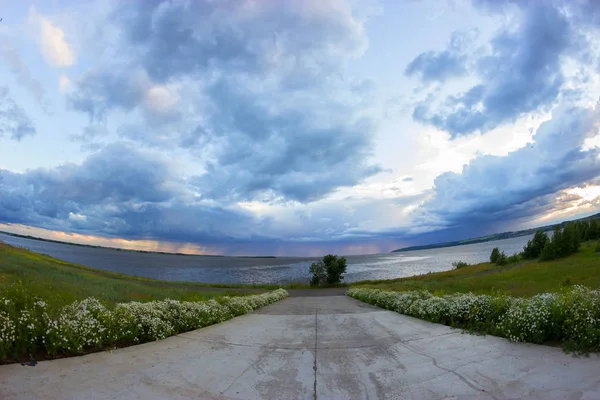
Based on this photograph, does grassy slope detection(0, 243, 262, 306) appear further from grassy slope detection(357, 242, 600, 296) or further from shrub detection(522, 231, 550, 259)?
shrub detection(522, 231, 550, 259)

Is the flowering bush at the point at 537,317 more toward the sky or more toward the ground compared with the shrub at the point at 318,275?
more toward the sky

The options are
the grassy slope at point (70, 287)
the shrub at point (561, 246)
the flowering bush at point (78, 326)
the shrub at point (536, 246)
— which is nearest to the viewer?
the flowering bush at point (78, 326)

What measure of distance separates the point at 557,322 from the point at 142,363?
668cm

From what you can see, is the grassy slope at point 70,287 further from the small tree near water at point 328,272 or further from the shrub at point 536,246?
the shrub at point 536,246

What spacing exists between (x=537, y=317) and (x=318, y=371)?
382cm

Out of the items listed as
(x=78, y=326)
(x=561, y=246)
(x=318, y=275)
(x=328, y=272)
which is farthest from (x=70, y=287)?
(x=561, y=246)

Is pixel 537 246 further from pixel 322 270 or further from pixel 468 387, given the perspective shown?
pixel 468 387

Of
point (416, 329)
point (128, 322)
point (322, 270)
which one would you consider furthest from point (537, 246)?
point (128, 322)

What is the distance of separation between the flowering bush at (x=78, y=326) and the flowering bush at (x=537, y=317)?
6197 millimetres

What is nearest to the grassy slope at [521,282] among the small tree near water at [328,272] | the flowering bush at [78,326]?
the small tree near water at [328,272]

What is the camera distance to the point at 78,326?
534 centimetres

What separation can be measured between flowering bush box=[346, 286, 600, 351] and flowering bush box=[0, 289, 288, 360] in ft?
20.3

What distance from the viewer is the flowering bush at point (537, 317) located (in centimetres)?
496

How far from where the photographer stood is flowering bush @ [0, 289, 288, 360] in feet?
15.7
